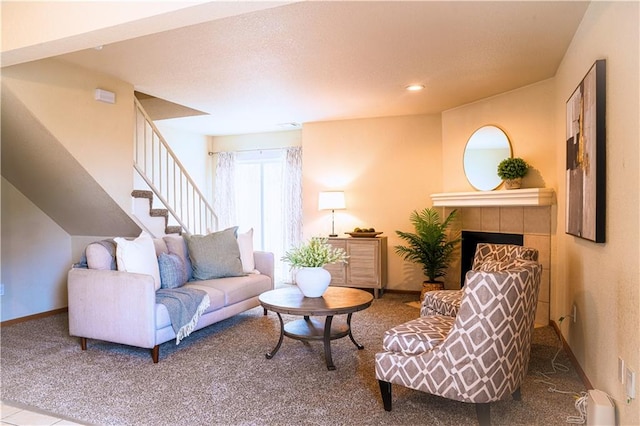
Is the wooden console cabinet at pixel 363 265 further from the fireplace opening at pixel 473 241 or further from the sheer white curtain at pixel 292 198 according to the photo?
the sheer white curtain at pixel 292 198

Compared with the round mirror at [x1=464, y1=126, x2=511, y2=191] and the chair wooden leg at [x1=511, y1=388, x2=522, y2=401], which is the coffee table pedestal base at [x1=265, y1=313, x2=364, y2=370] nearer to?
the chair wooden leg at [x1=511, y1=388, x2=522, y2=401]

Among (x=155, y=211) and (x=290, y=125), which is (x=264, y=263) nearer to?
(x=155, y=211)

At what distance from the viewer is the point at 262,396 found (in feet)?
8.49

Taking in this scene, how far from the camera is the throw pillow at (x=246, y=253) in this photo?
15.0 ft

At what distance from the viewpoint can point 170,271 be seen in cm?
372

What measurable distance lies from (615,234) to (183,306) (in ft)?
9.55

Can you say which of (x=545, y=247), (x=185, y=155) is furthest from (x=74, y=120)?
(x=545, y=247)

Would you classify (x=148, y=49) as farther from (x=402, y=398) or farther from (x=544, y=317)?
(x=544, y=317)

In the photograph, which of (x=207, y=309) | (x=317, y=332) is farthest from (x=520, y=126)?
(x=207, y=309)

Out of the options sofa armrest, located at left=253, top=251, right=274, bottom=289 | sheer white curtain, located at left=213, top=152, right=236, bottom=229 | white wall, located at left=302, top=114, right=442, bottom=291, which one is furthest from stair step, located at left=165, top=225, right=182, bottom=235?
sheer white curtain, located at left=213, top=152, right=236, bottom=229

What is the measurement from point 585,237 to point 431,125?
130 inches

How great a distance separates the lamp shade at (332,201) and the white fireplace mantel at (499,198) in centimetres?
124

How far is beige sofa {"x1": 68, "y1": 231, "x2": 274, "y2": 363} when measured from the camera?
312 centimetres

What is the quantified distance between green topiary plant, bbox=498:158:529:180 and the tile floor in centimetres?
412
